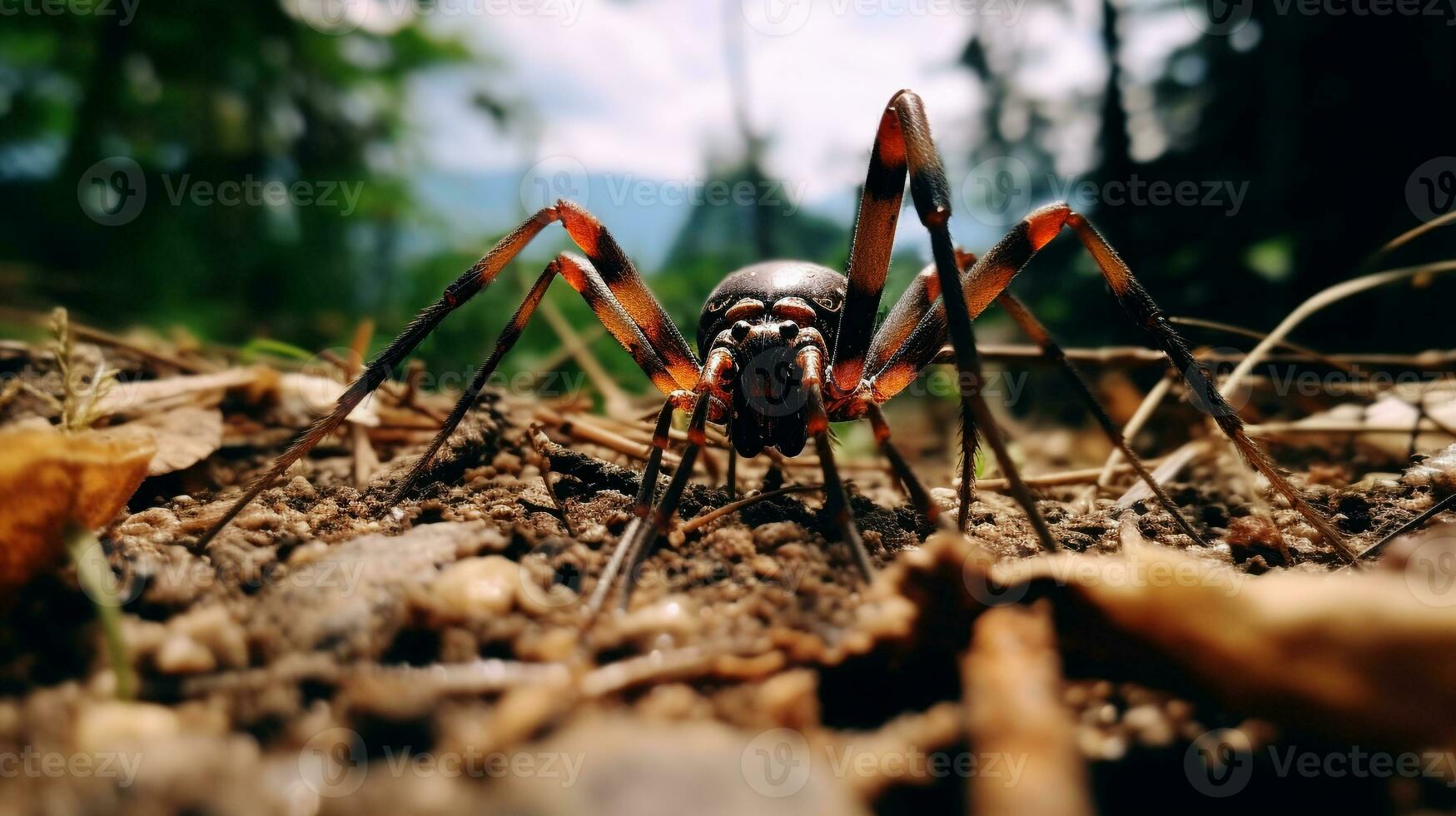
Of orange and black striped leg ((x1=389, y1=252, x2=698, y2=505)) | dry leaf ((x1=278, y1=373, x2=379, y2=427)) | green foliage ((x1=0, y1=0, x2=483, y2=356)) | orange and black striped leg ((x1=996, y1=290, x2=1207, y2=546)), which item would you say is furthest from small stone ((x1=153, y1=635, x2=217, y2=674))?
green foliage ((x1=0, y1=0, x2=483, y2=356))

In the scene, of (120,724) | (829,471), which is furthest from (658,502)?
(120,724)

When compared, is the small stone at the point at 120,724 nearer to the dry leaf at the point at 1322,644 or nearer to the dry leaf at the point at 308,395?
the dry leaf at the point at 1322,644

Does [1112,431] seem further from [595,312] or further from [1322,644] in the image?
[595,312]

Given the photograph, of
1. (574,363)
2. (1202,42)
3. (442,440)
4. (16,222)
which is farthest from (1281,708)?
(16,222)

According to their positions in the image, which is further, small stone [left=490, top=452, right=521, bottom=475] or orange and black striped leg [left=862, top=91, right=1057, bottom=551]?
small stone [left=490, top=452, right=521, bottom=475]

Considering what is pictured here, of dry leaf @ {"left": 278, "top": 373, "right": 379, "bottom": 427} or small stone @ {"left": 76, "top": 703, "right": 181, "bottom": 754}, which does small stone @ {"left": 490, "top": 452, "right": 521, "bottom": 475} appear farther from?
small stone @ {"left": 76, "top": 703, "right": 181, "bottom": 754}

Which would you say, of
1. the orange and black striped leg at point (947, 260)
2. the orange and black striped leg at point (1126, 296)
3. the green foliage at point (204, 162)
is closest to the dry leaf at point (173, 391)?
the orange and black striped leg at point (947, 260)

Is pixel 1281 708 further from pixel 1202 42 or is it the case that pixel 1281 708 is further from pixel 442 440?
pixel 1202 42
